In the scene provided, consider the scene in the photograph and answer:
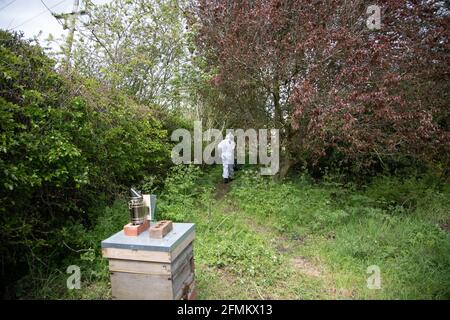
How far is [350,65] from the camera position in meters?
5.39

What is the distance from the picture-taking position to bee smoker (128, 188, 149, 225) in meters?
2.75

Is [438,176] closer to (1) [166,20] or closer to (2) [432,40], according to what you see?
(2) [432,40]

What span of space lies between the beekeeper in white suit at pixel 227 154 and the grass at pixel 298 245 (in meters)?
1.69

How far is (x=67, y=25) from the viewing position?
7574 millimetres

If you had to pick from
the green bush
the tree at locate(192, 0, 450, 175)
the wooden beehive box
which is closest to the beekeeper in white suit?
the tree at locate(192, 0, 450, 175)

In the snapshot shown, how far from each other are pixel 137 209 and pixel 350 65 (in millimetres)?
4771

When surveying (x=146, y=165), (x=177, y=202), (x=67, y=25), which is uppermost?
(x=67, y=25)

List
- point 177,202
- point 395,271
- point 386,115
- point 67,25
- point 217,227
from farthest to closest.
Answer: point 67,25, point 177,202, point 386,115, point 217,227, point 395,271

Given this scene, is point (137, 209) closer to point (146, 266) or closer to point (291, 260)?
point (146, 266)

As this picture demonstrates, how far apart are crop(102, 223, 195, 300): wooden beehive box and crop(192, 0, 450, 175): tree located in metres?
3.82

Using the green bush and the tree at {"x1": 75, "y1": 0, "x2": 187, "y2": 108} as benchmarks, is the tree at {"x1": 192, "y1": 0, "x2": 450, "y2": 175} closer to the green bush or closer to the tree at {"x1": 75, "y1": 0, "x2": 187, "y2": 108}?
the tree at {"x1": 75, "y1": 0, "x2": 187, "y2": 108}
